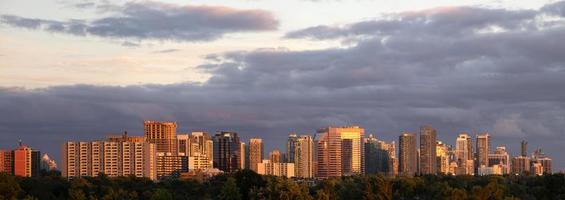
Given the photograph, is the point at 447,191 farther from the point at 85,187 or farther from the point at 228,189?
the point at 85,187

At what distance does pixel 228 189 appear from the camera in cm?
10944

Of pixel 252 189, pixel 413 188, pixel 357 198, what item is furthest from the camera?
pixel 413 188

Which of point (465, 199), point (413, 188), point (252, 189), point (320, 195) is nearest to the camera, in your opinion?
point (465, 199)

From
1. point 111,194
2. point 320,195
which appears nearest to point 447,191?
point 320,195

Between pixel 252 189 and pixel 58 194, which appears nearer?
pixel 252 189

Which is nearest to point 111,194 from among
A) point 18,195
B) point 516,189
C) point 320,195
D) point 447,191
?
point 18,195

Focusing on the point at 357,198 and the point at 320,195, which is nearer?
the point at 320,195

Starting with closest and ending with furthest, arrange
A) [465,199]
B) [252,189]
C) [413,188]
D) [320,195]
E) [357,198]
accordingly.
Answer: [465,199] < [320,195] < [252,189] < [357,198] < [413,188]

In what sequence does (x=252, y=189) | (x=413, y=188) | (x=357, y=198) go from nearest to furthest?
(x=252, y=189), (x=357, y=198), (x=413, y=188)

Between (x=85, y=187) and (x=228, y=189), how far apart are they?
23.6 m

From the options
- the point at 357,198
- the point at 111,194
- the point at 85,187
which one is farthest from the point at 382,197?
the point at 85,187

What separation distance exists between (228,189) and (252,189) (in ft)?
11.6

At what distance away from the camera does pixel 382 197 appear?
4328 inches

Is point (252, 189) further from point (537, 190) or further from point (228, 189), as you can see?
point (537, 190)
